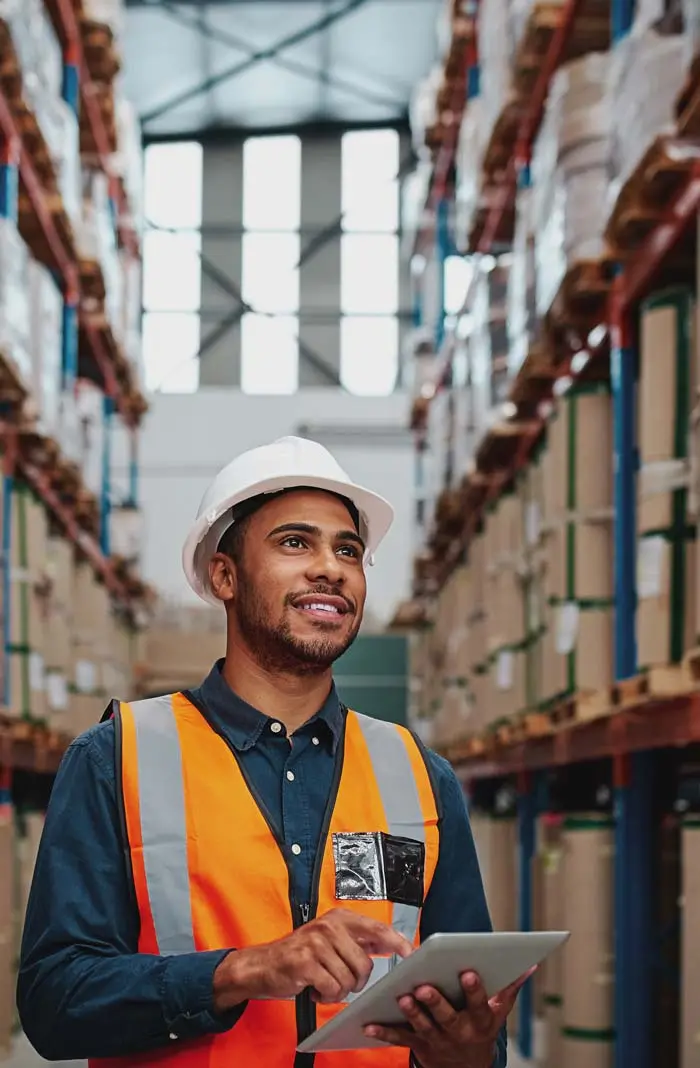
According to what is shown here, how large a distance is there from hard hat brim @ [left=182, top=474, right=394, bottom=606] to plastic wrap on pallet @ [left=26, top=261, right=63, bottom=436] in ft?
16.2

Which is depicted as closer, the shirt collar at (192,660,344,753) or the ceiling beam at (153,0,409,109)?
the shirt collar at (192,660,344,753)

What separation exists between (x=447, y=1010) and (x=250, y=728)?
53 cm

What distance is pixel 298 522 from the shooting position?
2.25 meters

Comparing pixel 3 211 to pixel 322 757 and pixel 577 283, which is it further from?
pixel 322 757

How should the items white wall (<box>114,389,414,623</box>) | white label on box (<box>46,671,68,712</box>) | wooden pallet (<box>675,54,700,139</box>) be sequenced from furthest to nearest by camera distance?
white wall (<box>114,389,414,623</box>)
white label on box (<box>46,671,68,712</box>)
wooden pallet (<box>675,54,700,139</box>)

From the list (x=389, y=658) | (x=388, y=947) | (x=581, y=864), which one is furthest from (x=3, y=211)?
(x=389, y=658)

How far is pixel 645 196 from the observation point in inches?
181

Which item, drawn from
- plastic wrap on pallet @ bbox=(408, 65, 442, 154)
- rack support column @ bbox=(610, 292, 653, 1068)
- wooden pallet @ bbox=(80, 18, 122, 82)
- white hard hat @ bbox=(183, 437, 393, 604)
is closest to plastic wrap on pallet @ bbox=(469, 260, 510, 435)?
rack support column @ bbox=(610, 292, 653, 1068)

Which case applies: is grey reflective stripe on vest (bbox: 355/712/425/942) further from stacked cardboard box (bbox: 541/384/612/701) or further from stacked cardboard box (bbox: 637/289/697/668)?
stacked cardboard box (bbox: 541/384/612/701)

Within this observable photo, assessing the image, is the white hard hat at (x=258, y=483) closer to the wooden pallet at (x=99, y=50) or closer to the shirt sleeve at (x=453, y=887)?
the shirt sleeve at (x=453, y=887)

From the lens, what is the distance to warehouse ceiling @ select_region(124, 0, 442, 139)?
17.7 metres

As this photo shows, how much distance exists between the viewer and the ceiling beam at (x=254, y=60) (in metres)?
17.8

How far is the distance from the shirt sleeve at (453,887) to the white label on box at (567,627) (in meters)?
3.39

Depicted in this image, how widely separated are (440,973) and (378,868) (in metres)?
0.35
